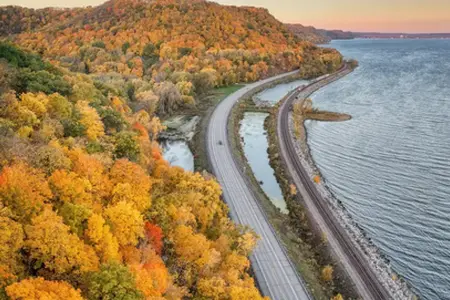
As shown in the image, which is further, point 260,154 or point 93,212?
point 260,154

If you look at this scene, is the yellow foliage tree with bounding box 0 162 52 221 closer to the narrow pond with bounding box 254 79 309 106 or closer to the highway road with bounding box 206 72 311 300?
the highway road with bounding box 206 72 311 300

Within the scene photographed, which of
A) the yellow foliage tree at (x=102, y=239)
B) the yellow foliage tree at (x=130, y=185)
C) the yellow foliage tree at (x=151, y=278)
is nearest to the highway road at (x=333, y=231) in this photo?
the yellow foliage tree at (x=151, y=278)

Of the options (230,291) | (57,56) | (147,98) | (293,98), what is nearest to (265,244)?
(230,291)

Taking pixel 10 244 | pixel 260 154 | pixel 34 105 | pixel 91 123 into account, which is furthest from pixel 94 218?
pixel 260 154

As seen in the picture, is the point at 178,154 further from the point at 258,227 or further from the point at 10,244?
the point at 10,244

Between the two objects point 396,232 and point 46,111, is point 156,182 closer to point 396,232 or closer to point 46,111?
point 46,111

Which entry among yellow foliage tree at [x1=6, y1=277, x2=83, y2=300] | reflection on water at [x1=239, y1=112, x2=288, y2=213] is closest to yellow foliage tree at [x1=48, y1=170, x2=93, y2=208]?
yellow foliage tree at [x1=6, y1=277, x2=83, y2=300]

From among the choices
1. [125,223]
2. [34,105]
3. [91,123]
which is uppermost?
[34,105]
